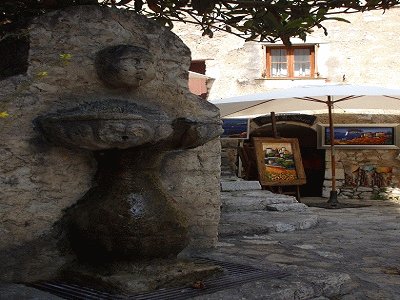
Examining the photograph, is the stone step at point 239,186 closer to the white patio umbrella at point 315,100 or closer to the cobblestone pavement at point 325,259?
the white patio umbrella at point 315,100

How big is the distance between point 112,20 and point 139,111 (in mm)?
601

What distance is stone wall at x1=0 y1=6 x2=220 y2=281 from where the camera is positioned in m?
2.56

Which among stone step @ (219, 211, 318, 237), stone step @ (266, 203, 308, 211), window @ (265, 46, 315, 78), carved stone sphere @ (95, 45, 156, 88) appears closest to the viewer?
carved stone sphere @ (95, 45, 156, 88)

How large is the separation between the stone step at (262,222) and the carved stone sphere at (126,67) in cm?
230

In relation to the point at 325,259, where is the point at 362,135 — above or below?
above

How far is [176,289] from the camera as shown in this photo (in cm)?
246

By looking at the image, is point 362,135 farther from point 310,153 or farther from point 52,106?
point 52,106

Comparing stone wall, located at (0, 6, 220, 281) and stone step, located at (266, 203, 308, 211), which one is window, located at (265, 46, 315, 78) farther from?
stone wall, located at (0, 6, 220, 281)

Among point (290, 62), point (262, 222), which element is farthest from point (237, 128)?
point (262, 222)

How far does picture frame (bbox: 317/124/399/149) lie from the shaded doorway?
724 millimetres

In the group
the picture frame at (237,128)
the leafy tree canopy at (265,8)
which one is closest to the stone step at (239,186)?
the picture frame at (237,128)

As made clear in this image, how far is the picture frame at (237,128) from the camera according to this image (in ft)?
35.9

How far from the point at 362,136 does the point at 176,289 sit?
9.25 metres

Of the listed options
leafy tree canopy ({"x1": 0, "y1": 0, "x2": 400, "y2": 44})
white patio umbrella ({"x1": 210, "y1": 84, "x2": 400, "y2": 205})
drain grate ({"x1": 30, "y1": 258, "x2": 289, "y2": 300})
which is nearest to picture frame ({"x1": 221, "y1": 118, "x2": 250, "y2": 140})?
white patio umbrella ({"x1": 210, "y1": 84, "x2": 400, "y2": 205})
